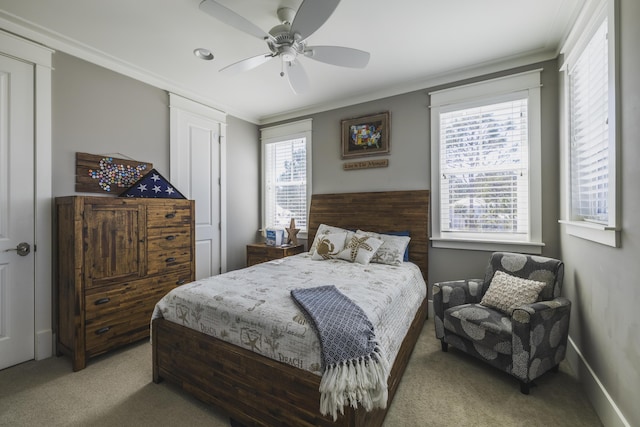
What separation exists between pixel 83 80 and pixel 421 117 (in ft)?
11.6

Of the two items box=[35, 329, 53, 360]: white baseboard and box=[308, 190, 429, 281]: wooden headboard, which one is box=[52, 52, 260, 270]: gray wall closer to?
box=[35, 329, 53, 360]: white baseboard

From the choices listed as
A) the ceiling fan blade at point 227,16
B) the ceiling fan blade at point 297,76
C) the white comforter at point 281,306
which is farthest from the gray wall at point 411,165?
the ceiling fan blade at point 227,16

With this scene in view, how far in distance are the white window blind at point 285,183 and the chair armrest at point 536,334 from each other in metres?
2.92

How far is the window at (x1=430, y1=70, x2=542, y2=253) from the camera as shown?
2691 millimetres

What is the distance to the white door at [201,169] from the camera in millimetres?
3416

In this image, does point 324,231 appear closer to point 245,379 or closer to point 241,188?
point 241,188

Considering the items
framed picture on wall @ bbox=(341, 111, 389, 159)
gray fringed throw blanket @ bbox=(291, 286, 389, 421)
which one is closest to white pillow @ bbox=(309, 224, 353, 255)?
framed picture on wall @ bbox=(341, 111, 389, 159)

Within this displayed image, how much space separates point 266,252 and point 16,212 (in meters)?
2.43

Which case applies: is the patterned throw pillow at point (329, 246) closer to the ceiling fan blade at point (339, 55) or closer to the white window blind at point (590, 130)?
the ceiling fan blade at point (339, 55)

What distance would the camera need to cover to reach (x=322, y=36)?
2.38 metres

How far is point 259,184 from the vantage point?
4.66m

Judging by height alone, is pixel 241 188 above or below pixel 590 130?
below

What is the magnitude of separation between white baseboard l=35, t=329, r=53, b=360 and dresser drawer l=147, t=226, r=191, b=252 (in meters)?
1.05

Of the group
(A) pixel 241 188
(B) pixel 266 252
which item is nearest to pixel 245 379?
(B) pixel 266 252
